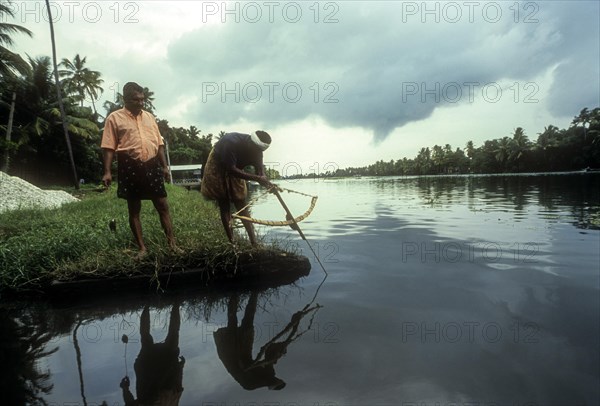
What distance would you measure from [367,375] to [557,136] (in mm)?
96121

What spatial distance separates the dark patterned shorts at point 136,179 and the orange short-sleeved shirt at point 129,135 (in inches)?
3.0

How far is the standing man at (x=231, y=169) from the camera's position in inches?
168

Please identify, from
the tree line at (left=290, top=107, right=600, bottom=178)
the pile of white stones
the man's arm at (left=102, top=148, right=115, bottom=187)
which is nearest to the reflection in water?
the man's arm at (left=102, top=148, right=115, bottom=187)

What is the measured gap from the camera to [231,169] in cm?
423

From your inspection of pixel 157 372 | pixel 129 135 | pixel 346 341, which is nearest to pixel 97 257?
pixel 129 135

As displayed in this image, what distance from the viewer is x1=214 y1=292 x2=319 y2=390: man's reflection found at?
88.0 inches

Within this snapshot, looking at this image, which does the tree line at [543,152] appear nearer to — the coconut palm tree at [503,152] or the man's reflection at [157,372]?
the coconut palm tree at [503,152]

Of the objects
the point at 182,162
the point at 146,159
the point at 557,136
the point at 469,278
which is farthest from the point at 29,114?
the point at 557,136

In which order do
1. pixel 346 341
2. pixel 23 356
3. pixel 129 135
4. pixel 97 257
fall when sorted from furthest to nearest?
1. pixel 129 135
2. pixel 97 257
3. pixel 346 341
4. pixel 23 356

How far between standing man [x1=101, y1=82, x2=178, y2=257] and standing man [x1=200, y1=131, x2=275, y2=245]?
0.67m

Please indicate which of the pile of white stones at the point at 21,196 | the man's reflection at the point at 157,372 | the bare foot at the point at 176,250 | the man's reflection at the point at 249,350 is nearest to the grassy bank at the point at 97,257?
the bare foot at the point at 176,250

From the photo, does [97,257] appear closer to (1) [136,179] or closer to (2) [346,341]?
(1) [136,179]

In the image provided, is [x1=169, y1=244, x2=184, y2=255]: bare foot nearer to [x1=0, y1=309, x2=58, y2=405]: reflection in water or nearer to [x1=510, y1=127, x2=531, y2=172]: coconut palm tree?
[x1=0, y1=309, x2=58, y2=405]: reflection in water

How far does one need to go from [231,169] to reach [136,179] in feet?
3.75
